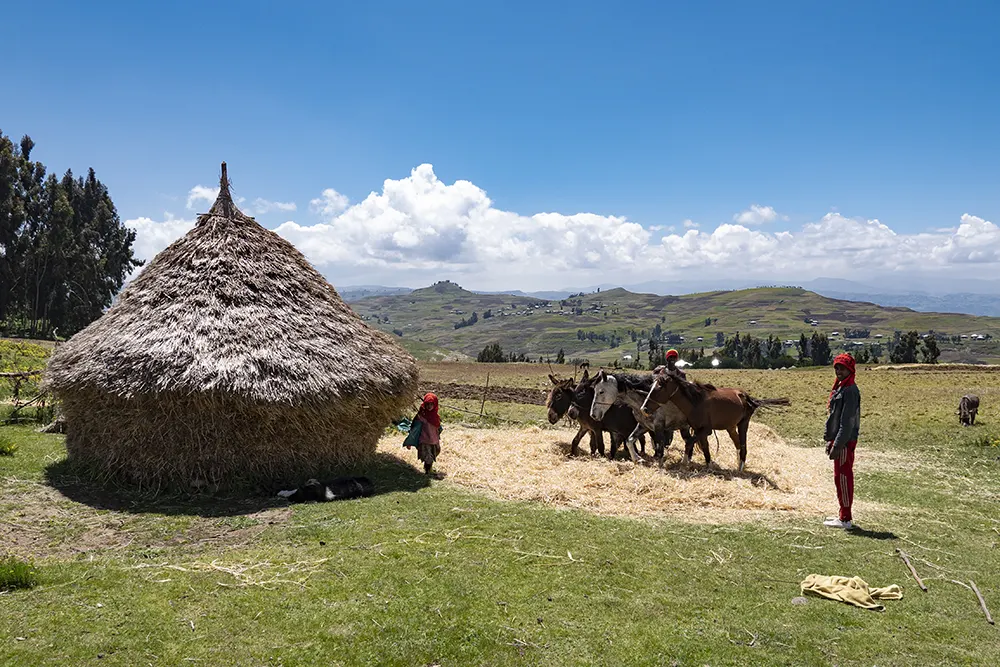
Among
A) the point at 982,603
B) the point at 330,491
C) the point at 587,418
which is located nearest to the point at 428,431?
the point at 330,491

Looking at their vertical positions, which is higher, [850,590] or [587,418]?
[587,418]

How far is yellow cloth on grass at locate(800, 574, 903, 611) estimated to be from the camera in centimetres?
594

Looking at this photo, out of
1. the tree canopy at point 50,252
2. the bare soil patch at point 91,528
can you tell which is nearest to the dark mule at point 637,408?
the bare soil patch at point 91,528

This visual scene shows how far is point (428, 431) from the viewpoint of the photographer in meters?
11.5

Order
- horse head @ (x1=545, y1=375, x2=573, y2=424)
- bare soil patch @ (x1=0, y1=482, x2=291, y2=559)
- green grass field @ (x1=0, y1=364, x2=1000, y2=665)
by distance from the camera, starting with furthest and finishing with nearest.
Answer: horse head @ (x1=545, y1=375, x2=573, y2=424), bare soil patch @ (x1=0, y1=482, x2=291, y2=559), green grass field @ (x1=0, y1=364, x2=1000, y2=665)

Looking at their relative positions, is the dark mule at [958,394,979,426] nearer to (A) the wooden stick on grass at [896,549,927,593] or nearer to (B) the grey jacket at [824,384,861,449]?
(B) the grey jacket at [824,384,861,449]

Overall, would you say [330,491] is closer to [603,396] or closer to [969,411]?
[603,396]

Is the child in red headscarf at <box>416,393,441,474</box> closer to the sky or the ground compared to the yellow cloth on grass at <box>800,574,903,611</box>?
closer to the sky

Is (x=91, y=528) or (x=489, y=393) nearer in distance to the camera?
(x=91, y=528)

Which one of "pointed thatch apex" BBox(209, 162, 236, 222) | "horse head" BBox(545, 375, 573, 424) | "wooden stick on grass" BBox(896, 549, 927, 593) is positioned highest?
"pointed thatch apex" BBox(209, 162, 236, 222)

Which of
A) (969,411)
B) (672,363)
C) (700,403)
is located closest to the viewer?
(700,403)

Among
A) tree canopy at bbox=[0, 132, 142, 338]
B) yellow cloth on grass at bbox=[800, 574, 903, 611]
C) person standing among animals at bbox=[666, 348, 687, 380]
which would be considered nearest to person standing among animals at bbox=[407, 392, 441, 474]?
person standing among animals at bbox=[666, 348, 687, 380]

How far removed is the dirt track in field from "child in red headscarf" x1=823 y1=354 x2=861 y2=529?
16.8 m

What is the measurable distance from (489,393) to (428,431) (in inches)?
657
